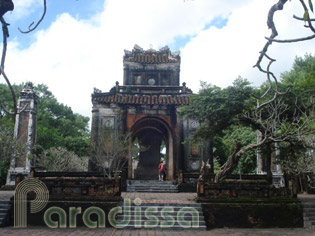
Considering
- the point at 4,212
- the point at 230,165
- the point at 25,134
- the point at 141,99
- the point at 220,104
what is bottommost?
the point at 4,212

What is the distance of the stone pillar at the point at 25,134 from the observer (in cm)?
1902

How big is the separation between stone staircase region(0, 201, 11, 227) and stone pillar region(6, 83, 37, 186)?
8.55 m

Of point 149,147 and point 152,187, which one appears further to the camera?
point 149,147

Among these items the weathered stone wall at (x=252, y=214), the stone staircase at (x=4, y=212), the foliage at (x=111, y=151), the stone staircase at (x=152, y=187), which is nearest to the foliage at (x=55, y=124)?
the foliage at (x=111, y=151)

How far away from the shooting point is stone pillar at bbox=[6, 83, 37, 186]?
749 inches

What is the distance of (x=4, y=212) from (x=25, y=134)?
1055 cm

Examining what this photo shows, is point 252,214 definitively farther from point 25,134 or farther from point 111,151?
point 25,134

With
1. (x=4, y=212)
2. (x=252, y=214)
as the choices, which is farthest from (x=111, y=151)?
(x=252, y=214)

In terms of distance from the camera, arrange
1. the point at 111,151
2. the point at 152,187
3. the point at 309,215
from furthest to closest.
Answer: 1. the point at 111,151
2. the point at 152,187
3. the point at 309,215

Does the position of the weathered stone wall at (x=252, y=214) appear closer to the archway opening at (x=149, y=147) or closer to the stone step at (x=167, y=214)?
the stone step at (x=167, y=214)

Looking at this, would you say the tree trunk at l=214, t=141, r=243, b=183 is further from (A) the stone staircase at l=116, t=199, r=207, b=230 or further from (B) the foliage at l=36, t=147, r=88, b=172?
(B) the foliage at l=36, t=147, r=88, b=172

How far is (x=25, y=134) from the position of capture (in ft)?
64.5

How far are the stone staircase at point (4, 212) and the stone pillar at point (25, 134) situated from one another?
8.55 meters

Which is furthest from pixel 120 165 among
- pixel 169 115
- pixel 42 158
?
pixel 42 158
